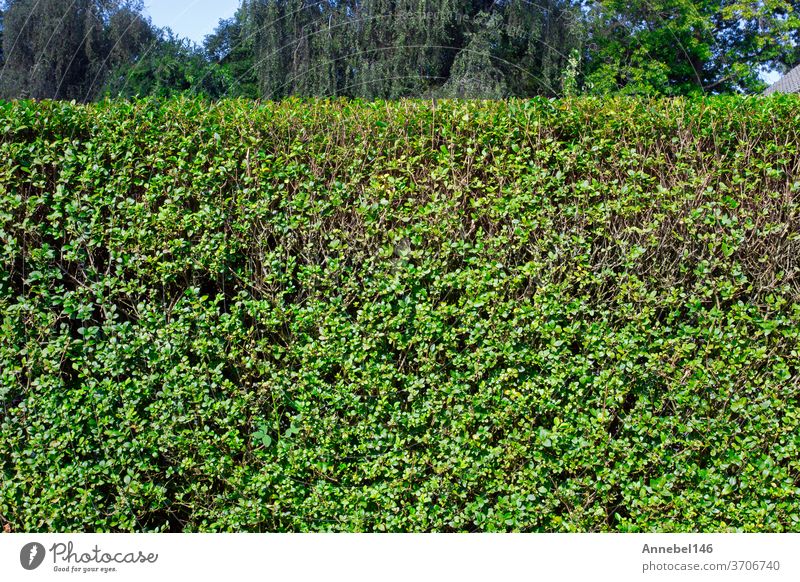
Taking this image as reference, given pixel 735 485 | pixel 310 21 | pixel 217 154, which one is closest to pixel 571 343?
pixel 735 485

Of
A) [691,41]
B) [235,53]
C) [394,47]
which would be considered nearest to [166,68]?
[394,47]

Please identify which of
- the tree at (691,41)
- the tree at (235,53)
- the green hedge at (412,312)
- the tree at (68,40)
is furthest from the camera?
the tree at (691,41)

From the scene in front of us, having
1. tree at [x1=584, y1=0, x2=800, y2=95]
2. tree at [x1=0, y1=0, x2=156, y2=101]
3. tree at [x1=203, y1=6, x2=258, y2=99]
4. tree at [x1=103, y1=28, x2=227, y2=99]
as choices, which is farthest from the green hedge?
tree at [x1=584, y1=0, x2=800, y2=95]

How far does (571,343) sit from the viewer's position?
11.7ft
